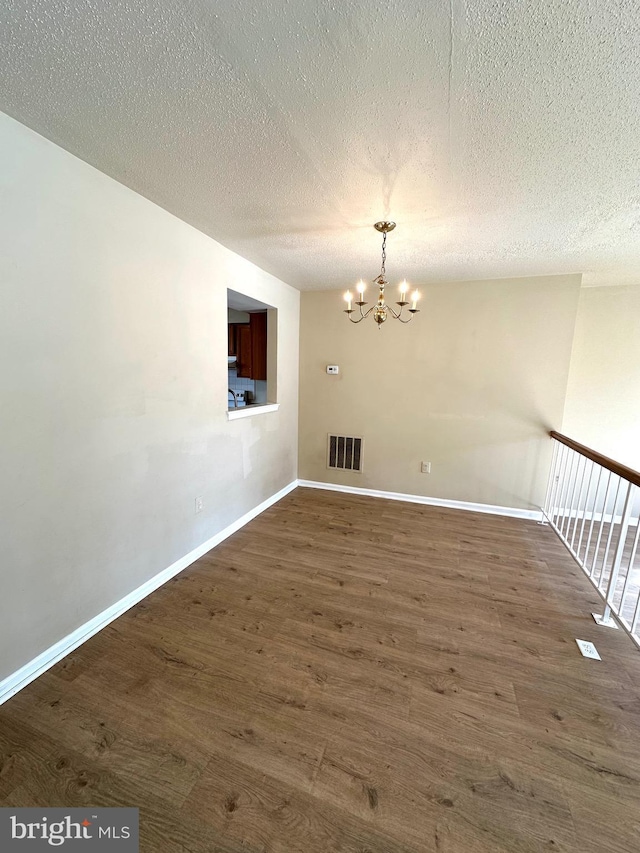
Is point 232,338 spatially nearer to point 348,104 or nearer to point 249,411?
point 249,411

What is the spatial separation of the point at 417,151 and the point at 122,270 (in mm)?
1663

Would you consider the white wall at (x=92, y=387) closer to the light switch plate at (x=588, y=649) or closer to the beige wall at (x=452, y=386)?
the beige wall at (x=452, y=386)

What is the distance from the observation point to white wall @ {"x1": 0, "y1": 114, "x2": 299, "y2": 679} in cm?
150

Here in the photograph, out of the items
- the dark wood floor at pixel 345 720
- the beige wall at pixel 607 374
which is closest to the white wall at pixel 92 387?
the dark wood floor at pixel 345 720

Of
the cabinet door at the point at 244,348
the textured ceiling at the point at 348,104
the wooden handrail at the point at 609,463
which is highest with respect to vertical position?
the textured ceiling at the point at 348,104

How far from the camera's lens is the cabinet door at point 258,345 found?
4.12 m

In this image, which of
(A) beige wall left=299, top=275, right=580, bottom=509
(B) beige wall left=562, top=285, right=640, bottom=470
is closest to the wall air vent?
(A) beige wall left=299, top=275, right=580, bottom=509

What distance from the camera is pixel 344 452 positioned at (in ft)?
14.1

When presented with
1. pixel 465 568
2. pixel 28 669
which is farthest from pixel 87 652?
pixel 465 568

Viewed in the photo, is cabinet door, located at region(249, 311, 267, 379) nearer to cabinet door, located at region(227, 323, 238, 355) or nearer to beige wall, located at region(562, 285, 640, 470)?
cabinet door, located at region(227, 323, 238, 355)

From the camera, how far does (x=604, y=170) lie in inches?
65.0

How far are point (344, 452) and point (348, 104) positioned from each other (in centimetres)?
340

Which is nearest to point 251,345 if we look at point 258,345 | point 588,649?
point 258,345

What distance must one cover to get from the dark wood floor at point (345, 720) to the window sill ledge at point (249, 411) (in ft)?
4.36
